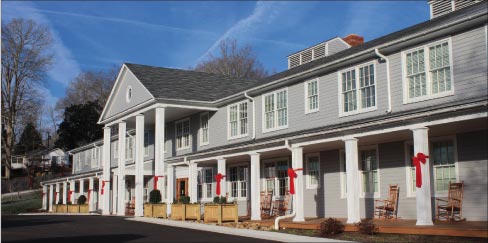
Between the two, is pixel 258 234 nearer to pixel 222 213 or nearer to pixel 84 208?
pixel 222 213

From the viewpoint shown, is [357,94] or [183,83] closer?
[357,94]

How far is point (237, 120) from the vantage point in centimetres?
2502

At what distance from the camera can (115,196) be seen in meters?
33.3

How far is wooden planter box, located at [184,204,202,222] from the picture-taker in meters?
21.8

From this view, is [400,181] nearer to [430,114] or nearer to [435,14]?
[430,114]

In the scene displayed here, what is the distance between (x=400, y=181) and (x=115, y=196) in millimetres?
21260

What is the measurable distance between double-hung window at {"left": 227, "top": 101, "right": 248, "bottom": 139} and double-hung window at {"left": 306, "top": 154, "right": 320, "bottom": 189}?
4.33 metres

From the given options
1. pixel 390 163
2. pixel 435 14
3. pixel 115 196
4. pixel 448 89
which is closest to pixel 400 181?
pixel 390 163

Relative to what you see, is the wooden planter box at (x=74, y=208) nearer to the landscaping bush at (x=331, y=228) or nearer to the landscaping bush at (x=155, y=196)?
the landscaping bush at (x=155, y=196)


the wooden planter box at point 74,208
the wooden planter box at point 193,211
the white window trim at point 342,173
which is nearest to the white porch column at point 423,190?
the white window trim at point 342,173

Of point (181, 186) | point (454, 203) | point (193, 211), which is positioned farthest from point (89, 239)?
point (181, 186)

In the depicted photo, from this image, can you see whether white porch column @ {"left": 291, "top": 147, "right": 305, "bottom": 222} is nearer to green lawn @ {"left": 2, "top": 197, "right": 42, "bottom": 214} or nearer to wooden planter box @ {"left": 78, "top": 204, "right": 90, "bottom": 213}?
wooden planter box @ {"left": 78, "top": 204, "right": 90, "bottom": 213}

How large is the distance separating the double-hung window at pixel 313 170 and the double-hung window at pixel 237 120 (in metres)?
4.33

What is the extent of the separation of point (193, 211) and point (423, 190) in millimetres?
11274
